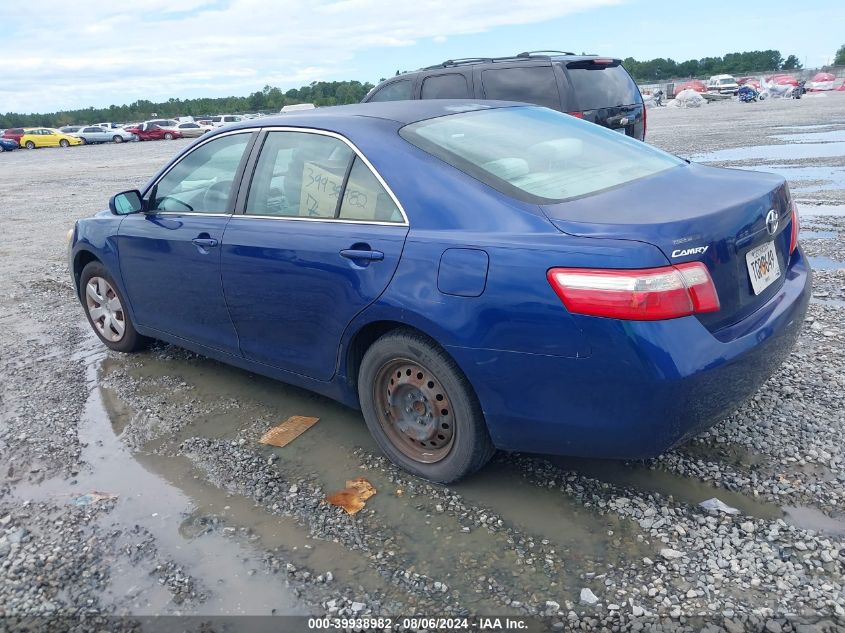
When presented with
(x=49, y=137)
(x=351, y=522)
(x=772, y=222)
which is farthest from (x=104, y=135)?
(x=772, y=222)

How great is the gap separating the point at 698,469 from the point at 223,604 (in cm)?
213

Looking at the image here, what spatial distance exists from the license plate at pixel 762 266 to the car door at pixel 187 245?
2.68m

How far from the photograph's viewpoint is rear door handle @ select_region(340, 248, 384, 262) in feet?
10.5

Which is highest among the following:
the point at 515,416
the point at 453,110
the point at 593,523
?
the point at 453,110

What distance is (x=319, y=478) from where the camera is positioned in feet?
11.5

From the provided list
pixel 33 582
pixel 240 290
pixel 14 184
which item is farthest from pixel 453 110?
pixel 14 184

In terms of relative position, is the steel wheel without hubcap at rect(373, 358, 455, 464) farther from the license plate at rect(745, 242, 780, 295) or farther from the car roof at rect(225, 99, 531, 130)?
the license plate at rect(745, 242, 780, 295)

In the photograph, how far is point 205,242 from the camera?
408cm

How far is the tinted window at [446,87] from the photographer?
30.7 feet

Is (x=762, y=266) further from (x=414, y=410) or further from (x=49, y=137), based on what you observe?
(x=49, y=137)

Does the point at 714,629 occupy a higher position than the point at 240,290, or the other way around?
the point at 240,290

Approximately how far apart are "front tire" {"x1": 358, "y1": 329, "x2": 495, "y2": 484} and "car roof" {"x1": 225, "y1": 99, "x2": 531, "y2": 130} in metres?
1.18

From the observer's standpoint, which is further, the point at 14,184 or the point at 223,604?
the point at 14,184

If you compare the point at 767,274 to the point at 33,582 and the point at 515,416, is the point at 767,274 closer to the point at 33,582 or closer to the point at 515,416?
the point at 515,416
